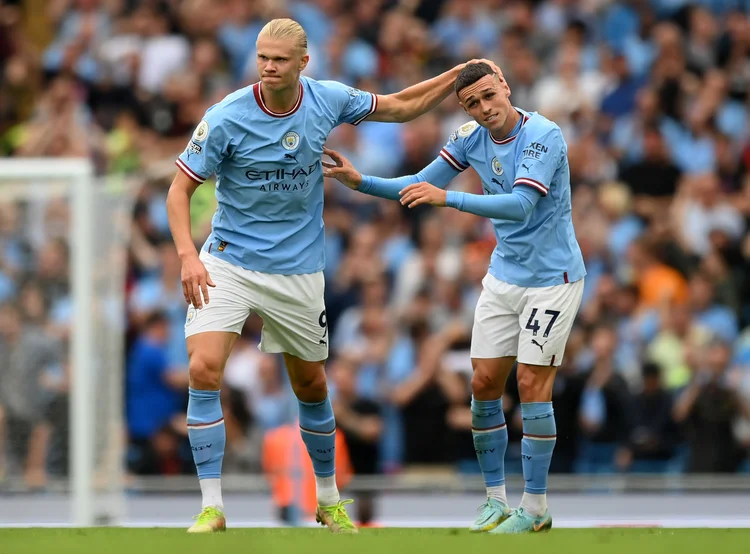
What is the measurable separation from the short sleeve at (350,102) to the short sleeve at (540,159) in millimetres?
1006

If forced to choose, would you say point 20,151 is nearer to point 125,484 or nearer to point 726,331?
point 125,484

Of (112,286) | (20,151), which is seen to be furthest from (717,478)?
(20,151)

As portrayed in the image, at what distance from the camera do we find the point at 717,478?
1299 cm

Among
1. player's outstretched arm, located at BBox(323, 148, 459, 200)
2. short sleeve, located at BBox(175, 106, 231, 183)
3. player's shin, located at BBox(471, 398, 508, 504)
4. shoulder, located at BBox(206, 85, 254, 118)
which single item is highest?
shoulder, located at BBox(206, 85, 254, 118)

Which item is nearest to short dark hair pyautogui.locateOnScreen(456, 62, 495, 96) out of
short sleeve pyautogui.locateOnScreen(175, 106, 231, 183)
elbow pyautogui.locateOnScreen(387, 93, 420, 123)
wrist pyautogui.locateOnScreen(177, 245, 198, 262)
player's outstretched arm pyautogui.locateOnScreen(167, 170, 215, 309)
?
elbow pyautogui.locateOnScreen(387, 93, 420, 123)

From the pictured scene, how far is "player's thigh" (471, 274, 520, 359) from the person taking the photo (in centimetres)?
873

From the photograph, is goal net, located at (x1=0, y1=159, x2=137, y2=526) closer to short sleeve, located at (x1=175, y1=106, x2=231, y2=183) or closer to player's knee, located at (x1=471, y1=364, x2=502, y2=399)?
short sleeve, located at (x1=175, y1=106, x2=231, y2=183)

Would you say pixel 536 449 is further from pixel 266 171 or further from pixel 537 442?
pixel 266 171

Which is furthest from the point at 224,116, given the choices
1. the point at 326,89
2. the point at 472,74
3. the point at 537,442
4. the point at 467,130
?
the point at 537,442

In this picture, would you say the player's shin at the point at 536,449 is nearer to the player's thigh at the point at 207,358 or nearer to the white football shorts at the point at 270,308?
the white football shorts at the point at 270,308

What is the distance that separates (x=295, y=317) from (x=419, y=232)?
6809 millimetres

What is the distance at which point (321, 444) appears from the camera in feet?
29.1

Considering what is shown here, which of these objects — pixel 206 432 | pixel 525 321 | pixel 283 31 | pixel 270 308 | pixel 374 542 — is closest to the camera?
pixel 374 542

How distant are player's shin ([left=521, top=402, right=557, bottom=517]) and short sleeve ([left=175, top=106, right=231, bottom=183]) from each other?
7.81 ft
